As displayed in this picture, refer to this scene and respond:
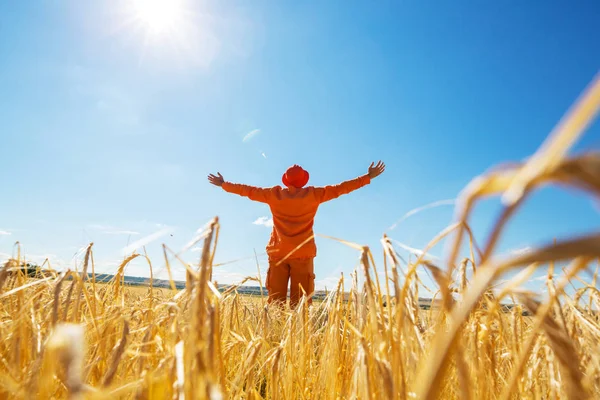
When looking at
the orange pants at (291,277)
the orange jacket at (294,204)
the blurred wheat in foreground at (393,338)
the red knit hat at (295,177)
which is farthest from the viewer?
the red knit hat at (295,177)

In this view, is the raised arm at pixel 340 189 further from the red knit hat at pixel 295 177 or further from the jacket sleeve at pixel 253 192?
the jacket sleeve at pixel 253 192

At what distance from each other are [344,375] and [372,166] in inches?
188

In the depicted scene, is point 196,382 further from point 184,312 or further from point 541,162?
point 541,162

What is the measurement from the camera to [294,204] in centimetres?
564

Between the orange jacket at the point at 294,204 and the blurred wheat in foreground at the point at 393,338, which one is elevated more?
the orange jacket at the point at 294,204

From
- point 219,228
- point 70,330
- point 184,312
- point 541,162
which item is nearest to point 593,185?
point 541,162

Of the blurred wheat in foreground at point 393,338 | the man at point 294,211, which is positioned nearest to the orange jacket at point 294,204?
the man at point 294,211

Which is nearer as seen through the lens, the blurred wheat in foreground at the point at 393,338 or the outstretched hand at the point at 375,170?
the blurred wheat in foreground at the point at 393,338

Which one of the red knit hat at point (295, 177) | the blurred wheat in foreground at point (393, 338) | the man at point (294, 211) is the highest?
the red knit hat at point (295, 177)

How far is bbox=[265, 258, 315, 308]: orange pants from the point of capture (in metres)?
5.75

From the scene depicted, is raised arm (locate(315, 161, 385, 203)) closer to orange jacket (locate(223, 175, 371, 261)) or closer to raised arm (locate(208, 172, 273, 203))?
orange jacket (locate(223, 175, 371, 261))

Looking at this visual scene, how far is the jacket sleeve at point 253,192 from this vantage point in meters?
5.76

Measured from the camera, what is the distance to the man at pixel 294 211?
18.5 ft

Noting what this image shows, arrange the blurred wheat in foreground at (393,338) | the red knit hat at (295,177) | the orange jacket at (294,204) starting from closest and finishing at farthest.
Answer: the blurred wheat in foreground at (393,338)
the orange jacket at (294,204)
the red knit hat at (295,177)
